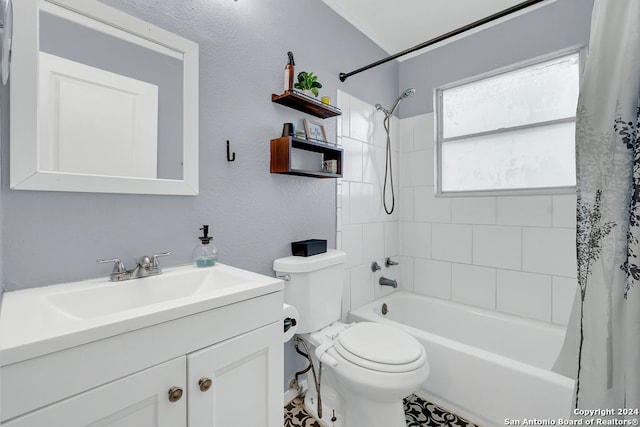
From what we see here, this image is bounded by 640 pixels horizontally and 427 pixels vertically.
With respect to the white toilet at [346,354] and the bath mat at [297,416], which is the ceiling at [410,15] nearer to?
the white toilet at [346,354]

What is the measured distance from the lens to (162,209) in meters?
1.15

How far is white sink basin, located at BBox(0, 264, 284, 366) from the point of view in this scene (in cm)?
56

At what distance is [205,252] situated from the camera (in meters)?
1.25

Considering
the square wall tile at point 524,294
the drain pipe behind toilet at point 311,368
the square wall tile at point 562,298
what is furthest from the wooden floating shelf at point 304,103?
the square wall tile at point 562,298

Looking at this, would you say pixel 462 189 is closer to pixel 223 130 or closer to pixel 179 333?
pixel 223 130

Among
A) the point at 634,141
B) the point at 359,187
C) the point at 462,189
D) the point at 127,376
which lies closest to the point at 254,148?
the point at 359,187

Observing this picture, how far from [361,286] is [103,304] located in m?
1.58

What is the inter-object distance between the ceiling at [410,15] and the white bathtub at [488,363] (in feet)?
6.83

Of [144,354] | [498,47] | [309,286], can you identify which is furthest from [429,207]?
[144,354]

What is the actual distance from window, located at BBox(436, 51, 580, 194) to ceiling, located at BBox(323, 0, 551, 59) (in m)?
0.42

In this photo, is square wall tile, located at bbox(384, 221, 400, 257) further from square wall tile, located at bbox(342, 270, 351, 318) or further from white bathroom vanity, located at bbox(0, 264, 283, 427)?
white bathroom vanity, located at bbox(0, 264, 283, 427)

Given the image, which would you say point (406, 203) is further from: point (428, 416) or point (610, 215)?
point (610, 215)

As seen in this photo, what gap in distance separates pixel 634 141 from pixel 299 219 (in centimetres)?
135

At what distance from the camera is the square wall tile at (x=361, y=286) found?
205 centimetres
